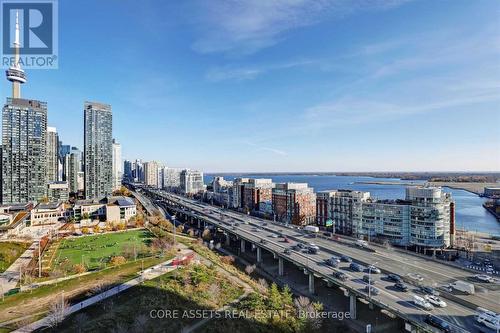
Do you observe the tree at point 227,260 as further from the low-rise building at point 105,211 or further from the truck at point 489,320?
the low-rise building at point 105,211

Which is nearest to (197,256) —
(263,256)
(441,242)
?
(263,256)

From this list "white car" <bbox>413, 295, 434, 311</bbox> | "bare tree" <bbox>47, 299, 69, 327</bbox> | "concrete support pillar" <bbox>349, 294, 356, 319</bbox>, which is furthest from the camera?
"concrete support pillar" <bbox>349, 294, 356, 319</bbox>

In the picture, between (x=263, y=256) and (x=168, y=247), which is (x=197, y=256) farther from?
(x=263, y=256)

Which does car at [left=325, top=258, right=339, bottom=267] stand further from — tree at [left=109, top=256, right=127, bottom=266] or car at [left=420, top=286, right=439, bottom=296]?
tree at [left=109, top=256, right=127, bottom=266]

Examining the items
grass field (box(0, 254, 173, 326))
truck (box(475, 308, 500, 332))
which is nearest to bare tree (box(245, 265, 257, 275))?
grass field (box(0, 254, 173, 326))

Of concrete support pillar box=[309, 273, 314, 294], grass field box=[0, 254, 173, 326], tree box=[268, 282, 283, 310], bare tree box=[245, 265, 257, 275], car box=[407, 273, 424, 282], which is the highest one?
car box=[407, 273, 424, 282]

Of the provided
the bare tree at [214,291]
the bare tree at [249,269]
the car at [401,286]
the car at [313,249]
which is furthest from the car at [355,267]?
the bare tree at [214,291]

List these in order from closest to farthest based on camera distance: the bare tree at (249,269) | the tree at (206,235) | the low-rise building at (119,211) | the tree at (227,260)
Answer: the bare tree at (249,269), the tree at (227,260), the tree at (206,235), the low-rise building at (119,211)
